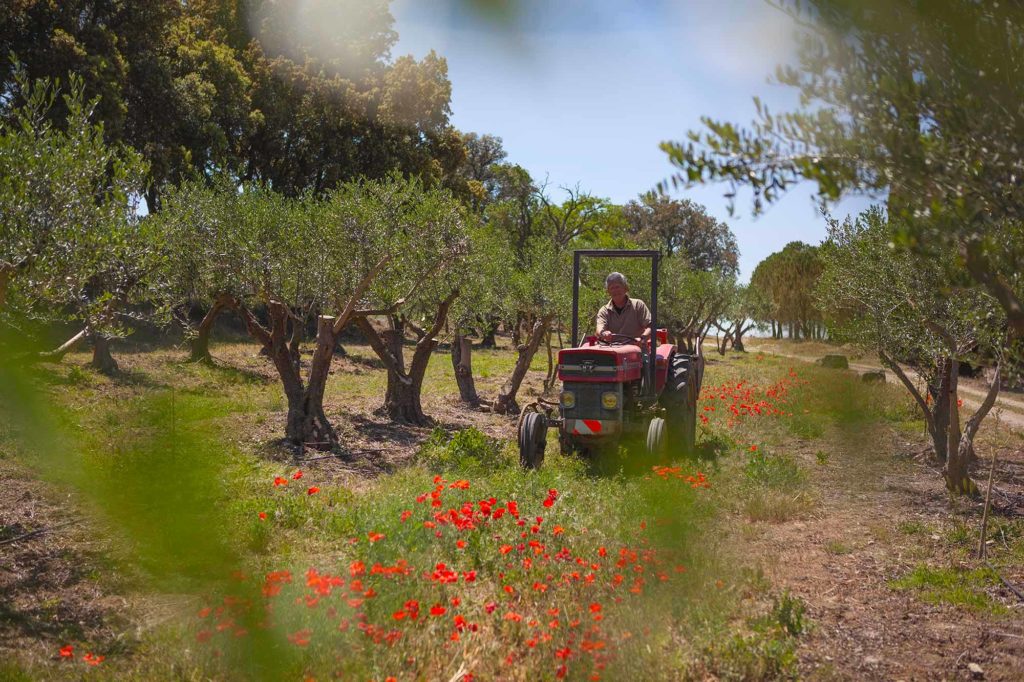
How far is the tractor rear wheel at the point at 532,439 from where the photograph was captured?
9.41m

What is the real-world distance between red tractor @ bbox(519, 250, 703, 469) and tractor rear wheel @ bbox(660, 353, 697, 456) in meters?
0.01

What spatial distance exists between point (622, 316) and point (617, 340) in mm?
357

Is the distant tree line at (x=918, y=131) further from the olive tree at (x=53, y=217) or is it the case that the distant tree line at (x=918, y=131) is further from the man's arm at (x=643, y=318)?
the man's arm at (x=643, y=318)

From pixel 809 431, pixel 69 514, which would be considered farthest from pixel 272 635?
pixel 809 431

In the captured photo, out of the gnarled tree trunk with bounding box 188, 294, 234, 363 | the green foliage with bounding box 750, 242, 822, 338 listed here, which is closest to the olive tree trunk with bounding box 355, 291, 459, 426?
the gnarled tree trunk with bounding box 188, 294, 234, 363

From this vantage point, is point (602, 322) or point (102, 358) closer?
point (602, 322)

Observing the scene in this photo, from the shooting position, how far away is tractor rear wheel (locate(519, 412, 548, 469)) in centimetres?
941

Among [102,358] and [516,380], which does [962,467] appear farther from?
[102,358]

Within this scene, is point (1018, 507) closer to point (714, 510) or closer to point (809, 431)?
point (714, 510)

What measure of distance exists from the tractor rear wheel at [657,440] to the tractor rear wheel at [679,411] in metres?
0.93

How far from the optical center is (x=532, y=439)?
9391 mm

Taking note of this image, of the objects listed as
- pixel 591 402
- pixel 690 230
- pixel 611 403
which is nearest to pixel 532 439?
pixel 591 402

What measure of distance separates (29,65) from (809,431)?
2156 cm

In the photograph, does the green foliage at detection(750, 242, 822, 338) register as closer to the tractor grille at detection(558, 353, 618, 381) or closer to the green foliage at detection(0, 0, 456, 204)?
the green foliage at detection(0, 0, 456, 204)
